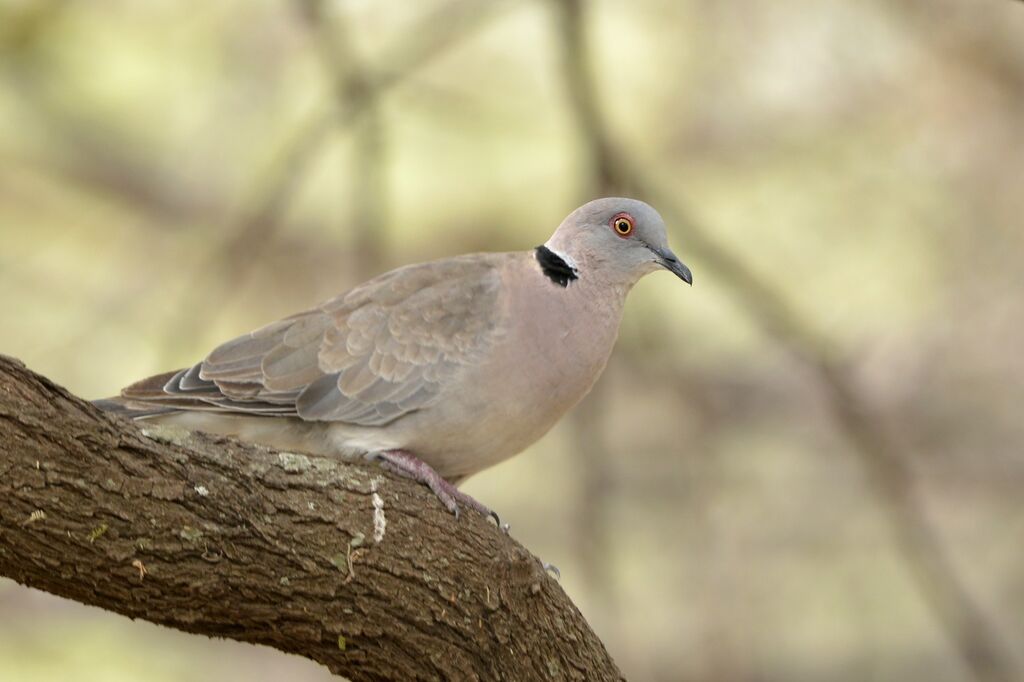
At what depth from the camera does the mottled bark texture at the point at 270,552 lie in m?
3.03

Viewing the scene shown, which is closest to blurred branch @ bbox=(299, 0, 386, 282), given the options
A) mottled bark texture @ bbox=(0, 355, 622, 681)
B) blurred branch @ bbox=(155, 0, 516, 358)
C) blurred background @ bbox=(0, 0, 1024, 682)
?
blurred branch @ bbox=(155, 0, 516, 358)

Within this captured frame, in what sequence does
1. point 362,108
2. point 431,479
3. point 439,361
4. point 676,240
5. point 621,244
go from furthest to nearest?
point 676,240
point 362,108
point 621,244
point 439,361
point 431,479

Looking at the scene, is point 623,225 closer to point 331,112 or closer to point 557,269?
point 557,269

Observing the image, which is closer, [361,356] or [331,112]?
[361,356]

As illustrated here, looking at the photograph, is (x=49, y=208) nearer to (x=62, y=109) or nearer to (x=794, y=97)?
(x=62, y=109)

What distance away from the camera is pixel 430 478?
402 cm

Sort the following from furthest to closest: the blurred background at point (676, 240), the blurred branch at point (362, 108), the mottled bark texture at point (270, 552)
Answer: the blurred background at point (676, 240) → the blurred branch at point (362, 108) → the mottled bark texture at point (270, 552)

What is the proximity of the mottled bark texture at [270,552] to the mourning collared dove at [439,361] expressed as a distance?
47 centimetres

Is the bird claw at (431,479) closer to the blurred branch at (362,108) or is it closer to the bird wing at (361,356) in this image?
the bird wing at (361,356)

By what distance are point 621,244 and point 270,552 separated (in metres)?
1.69

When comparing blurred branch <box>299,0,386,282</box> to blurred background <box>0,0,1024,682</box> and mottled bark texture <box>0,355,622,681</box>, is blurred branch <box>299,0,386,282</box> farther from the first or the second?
mottled bark texture <box>0,355,622,681</box>

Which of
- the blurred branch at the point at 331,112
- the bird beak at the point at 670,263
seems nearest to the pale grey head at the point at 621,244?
the bird beak at the point at 670,263

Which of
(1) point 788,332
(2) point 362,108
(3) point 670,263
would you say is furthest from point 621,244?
(2) point 362,108

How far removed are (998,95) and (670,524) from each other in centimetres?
372
